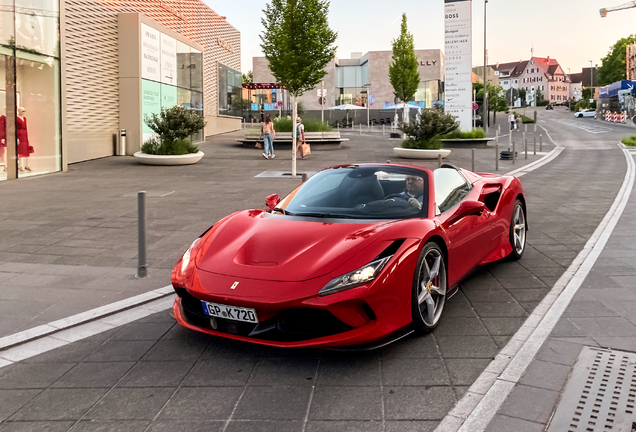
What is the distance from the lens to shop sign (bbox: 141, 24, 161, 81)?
2416 centimetres

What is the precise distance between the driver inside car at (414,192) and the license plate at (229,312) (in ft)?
5.56

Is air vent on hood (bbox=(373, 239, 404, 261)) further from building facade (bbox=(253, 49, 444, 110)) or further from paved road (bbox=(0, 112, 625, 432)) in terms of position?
building facade (bbox=(253, 49, 444, 110))

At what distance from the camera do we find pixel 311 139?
2708 centimetres

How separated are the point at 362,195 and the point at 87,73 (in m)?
19.7

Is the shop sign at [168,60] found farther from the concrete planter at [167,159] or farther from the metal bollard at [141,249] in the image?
the metal bollard at [141,249]

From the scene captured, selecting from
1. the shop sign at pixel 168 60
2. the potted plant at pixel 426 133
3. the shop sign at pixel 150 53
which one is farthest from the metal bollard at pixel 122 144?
the potted plant at pixel 426 133

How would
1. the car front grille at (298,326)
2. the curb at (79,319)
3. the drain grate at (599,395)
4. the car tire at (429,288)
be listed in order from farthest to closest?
the curb at (79,319) → the car tire at (429,288) → the car front grille at (298,326) → the drain grate at (599,395)

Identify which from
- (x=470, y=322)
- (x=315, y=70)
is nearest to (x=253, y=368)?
(x=470, y=322)

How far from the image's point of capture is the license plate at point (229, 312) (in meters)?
3.58

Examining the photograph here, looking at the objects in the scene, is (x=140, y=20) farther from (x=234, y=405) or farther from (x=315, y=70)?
(x=234, y=405)

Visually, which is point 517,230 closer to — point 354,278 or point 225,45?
point 354,278

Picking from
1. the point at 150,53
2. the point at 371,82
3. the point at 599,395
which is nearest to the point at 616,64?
the point at 371,82

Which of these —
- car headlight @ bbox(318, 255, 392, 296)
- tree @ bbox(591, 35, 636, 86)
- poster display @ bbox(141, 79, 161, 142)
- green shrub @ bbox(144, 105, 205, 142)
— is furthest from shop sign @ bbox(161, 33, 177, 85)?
tree @ bbox(591, 35, 636, 86)

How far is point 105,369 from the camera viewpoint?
3.73 meters
